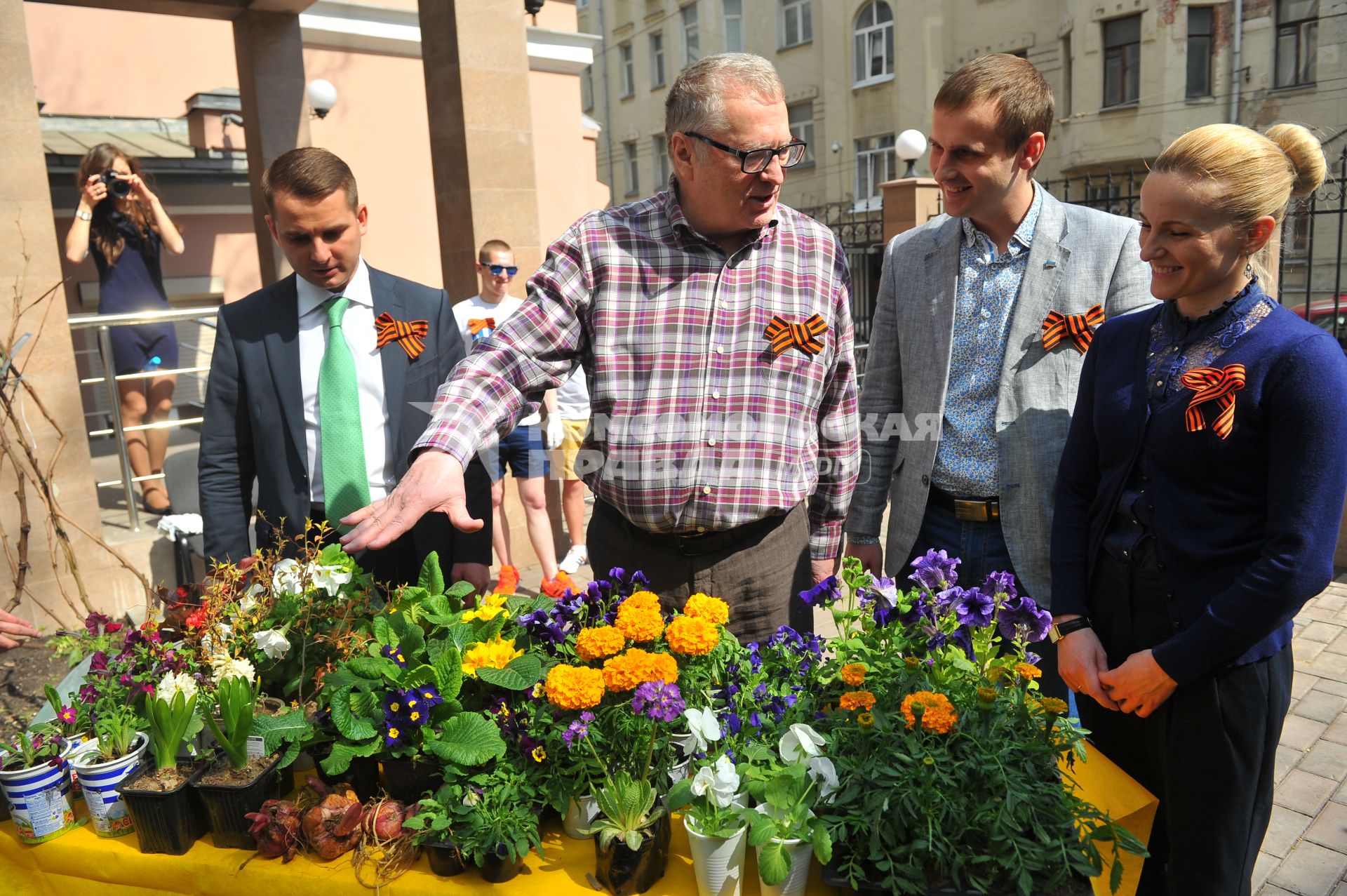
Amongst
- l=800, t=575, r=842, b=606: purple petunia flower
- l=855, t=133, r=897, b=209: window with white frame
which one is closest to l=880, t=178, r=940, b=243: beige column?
l=800, t=575, r=842, b=606: purple petunia flower

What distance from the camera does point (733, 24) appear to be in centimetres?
2848

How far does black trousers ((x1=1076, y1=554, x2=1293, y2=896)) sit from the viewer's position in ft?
6.08

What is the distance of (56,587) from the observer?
4.89 metres

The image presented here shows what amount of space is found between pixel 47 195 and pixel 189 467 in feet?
4.92

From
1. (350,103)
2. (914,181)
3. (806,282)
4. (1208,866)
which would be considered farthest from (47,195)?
(350,103)

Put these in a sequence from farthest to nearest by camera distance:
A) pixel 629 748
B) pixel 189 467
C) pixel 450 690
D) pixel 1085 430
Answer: pixel 189 467
pixel 1085 430
pixel 450 690
pixel 629 748

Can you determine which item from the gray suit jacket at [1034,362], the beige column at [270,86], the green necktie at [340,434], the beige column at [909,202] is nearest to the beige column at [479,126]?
the beige column at [270,86]

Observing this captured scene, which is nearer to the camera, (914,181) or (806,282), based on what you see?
(806,282)

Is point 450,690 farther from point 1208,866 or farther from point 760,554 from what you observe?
point 1208,866

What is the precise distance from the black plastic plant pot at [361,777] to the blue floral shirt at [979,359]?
1.49m

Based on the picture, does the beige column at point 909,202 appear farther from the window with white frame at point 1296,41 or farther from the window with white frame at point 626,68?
the window with white frame at point 626,68

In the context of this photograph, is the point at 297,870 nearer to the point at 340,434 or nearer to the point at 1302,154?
the point at 340,434

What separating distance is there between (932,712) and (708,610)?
0.47m

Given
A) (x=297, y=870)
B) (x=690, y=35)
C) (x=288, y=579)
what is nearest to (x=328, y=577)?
(x=288, y=579)
